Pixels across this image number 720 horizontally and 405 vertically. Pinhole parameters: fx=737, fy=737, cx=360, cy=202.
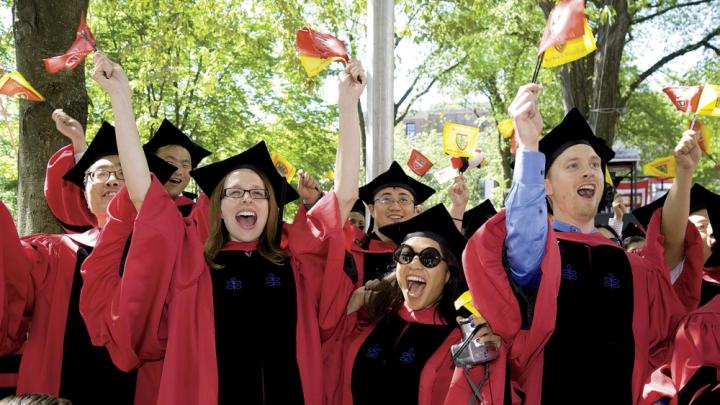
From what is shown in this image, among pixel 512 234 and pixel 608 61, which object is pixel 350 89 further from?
pixel 608 61

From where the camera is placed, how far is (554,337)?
11.2ft

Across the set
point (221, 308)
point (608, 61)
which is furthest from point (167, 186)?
point (608, 61)

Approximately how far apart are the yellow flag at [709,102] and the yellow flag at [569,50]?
3.47 ft

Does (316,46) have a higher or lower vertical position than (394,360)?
higher

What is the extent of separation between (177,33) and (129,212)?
23.1 feet

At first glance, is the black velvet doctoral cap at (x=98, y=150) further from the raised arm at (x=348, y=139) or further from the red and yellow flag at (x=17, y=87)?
the raised arm at (x=348, y=139)

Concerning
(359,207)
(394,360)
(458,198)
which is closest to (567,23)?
(394,360)

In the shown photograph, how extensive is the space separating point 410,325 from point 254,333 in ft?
2.67

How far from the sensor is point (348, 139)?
3.95m

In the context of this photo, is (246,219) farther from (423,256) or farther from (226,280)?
(423,256)

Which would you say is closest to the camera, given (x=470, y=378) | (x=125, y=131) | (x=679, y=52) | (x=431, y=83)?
(x=470, y=378)

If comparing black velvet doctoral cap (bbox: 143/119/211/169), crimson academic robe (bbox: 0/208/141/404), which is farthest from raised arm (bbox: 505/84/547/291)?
black velvet doctoral cap (bbox: 143/119/211/169)

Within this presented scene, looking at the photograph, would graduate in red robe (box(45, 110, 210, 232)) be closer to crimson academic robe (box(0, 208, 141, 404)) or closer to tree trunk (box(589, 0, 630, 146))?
crimson academic robe (box(0, 208, 141, 404))

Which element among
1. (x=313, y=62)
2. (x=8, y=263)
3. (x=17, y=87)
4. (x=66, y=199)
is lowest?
(x=8, y=263)
